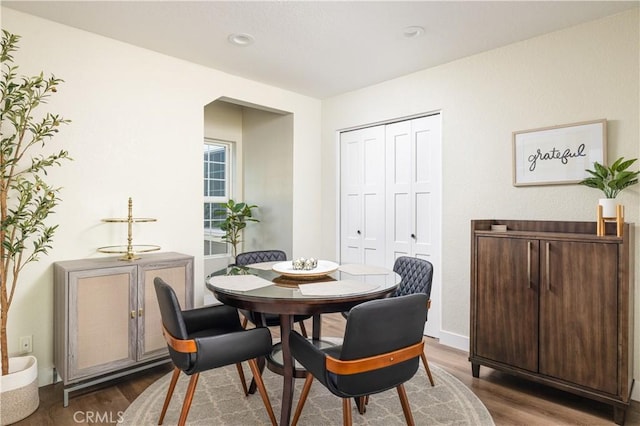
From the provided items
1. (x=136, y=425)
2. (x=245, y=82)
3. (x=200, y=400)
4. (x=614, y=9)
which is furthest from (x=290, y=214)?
(x=614, y=9)

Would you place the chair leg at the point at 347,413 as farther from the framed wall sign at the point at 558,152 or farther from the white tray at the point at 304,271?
the framed wall sign at the point at 558,152

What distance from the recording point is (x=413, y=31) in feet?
9.58

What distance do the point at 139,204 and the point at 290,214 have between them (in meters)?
1.81

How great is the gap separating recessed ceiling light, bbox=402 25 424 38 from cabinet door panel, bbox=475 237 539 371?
1660 millimetres

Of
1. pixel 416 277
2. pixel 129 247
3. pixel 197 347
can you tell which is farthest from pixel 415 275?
pixel 129 247

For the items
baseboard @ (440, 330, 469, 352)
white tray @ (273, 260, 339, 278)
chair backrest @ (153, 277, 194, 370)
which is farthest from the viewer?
baseboard @ (440, 330, 469, 352)

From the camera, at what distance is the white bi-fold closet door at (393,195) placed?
3.75 meters

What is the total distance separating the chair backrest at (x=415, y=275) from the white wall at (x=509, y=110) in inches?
34.0

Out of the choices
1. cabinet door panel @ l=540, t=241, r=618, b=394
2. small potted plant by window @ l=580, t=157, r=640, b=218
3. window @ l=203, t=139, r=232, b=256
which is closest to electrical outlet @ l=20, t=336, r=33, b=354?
window @ l=203, t=139, r=232, b=256

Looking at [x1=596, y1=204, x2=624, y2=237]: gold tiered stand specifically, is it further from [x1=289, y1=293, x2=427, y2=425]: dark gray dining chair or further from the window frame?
the window frame

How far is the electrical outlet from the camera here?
2.65 metres

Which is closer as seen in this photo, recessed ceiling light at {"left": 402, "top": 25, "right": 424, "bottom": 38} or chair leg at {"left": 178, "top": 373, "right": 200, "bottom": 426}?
chair leg at {"left": 178, "top": 373, "right": 200, "bottom": 426}

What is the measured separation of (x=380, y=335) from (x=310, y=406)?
1011mm

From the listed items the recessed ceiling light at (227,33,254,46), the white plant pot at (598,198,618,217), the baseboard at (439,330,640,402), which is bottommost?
the baseboard at (439,330,640,402)
